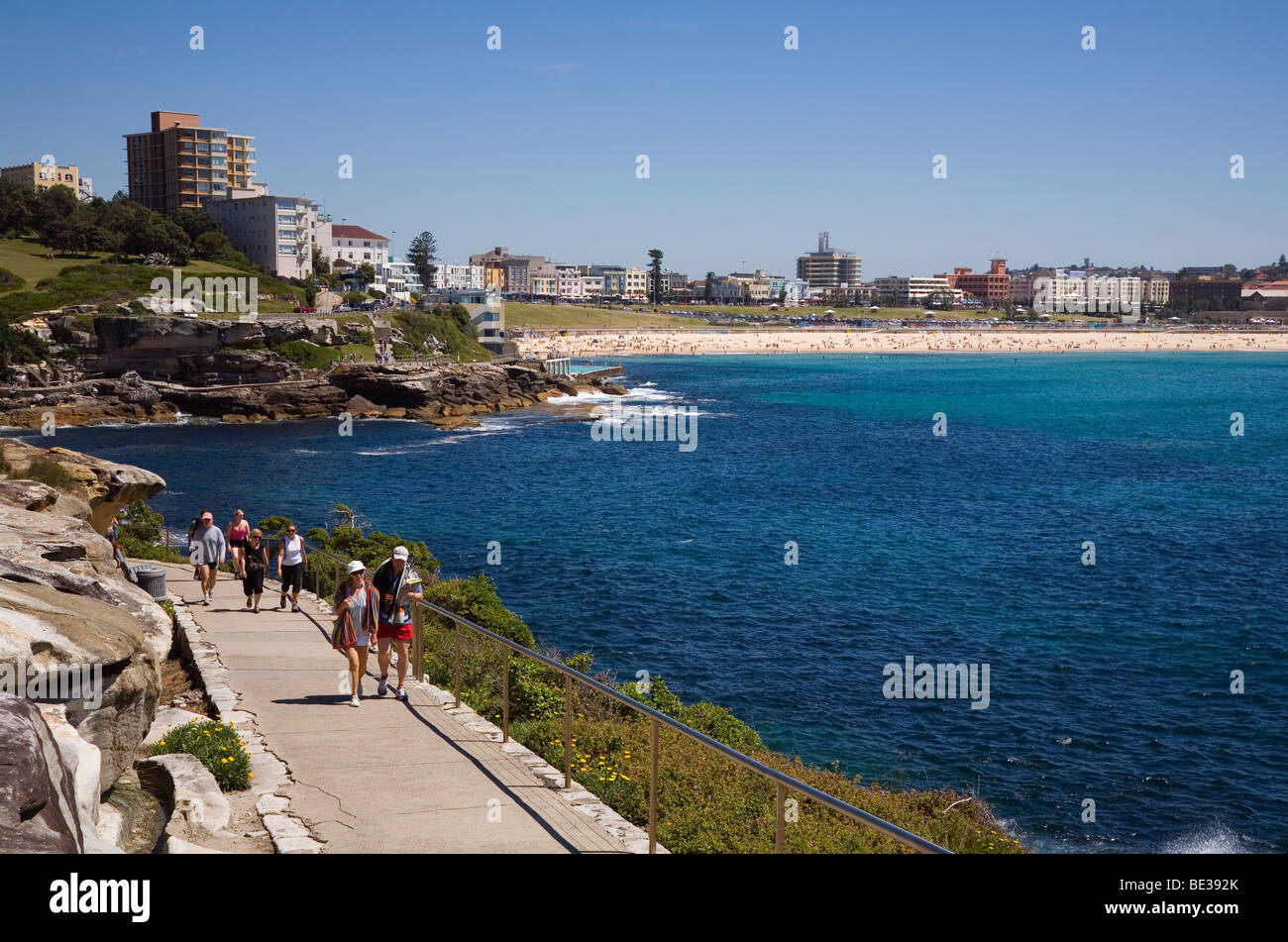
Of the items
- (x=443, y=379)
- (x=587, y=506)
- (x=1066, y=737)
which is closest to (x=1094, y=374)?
(x=443, y=379)

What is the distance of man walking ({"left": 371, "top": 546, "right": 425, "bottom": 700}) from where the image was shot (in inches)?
563

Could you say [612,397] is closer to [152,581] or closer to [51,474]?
[51,474]

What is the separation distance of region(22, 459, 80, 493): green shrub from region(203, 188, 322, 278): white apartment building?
108 m

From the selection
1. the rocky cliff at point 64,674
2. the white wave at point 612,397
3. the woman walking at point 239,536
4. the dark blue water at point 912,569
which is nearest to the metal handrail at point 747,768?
the rocky cliff at point 64,674

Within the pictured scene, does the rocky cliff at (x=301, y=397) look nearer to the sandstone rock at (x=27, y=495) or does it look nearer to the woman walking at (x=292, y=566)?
the woman walking at (x=292, y=566)

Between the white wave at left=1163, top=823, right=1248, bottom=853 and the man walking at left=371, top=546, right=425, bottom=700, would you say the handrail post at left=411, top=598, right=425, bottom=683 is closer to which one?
the man walking at left=371, top=546, right=425, bottom=700

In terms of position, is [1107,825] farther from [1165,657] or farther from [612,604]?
[612,604]

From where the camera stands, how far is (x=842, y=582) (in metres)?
35.2

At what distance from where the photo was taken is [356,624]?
14.0 m

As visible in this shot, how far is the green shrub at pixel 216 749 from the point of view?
34.2ft

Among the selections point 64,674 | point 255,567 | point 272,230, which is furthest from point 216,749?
point 272,230

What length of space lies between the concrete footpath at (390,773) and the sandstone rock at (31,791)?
257cm

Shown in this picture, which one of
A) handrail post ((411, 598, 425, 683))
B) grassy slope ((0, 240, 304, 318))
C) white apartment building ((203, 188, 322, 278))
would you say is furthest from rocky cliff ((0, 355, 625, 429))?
handrail post ((411, 598, 425, 683))

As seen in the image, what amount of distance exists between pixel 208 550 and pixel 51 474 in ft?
15.8
